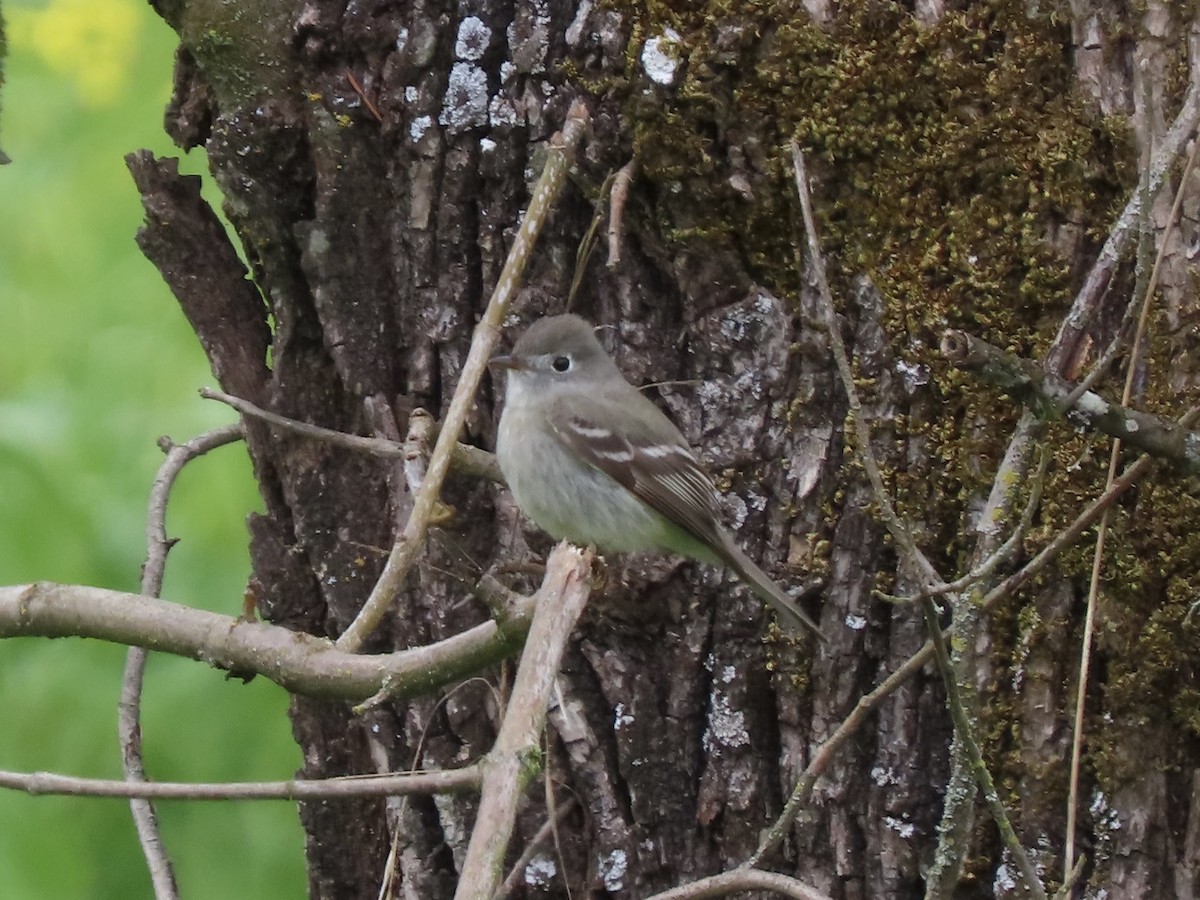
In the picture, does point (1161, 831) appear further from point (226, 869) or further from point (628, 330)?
point (226, 869)

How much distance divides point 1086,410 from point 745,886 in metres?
0.96

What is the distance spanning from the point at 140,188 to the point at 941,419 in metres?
1.93

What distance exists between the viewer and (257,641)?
2260 millimetres

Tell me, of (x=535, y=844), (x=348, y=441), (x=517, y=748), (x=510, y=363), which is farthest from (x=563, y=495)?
(x=517, y=748)

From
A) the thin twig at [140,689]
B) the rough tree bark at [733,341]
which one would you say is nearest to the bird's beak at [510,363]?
the rough tree bark at [733,341]

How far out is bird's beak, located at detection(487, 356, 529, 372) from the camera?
117 inches

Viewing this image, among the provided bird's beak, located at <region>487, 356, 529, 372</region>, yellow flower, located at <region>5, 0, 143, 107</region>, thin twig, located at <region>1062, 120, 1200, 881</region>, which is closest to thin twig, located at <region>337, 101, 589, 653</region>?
bird's beak, located at <region>487, 356, 529, 372</region>

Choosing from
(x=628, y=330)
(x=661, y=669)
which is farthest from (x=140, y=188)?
(x=661, y=669)

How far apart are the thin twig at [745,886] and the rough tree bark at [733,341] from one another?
0.45 meters

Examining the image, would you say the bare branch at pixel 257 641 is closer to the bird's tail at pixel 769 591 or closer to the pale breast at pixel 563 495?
the bird's tail at pixel 769 591

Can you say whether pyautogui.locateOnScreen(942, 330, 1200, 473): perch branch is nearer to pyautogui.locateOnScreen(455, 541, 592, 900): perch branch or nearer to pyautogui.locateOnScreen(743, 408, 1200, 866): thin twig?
pyautogui.locateOnScreen(743, 408, 1200, 866): thin twig

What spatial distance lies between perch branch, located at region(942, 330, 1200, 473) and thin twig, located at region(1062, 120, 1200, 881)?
0.86ft

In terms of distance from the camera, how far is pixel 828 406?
8.71 ft

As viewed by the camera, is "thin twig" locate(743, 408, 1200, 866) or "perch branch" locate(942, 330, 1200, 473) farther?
"thin twig" locate(743, 408, 1200, 866)
